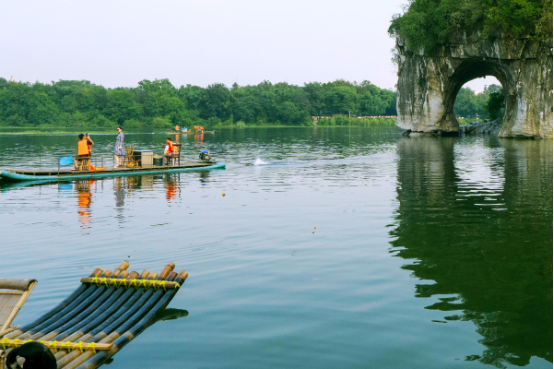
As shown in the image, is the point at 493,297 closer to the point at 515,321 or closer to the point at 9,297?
the point at 515,321

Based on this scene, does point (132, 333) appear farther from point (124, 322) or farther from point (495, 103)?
point (495, 103)

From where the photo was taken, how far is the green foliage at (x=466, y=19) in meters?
47.3

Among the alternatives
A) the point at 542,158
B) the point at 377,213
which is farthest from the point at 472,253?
the point at 542,158

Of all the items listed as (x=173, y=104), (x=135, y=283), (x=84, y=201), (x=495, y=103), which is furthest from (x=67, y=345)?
(x=173, y=104)

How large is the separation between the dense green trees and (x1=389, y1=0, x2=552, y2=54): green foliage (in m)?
71.3

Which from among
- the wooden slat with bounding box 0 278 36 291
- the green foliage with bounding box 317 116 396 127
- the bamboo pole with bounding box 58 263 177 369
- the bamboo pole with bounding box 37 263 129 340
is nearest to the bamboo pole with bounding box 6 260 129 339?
the bamboo pole with bounding box 37 263 129 340

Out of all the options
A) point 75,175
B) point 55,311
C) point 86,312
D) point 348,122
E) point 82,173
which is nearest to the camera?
point 86,312

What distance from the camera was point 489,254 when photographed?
1009 cm

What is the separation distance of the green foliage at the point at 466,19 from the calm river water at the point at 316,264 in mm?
33068

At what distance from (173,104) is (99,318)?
128145 millimetres

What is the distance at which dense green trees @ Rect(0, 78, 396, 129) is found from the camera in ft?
395

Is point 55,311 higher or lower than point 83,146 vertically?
lower

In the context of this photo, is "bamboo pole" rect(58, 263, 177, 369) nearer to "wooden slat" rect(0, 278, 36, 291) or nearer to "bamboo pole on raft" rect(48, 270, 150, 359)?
"bamboo pole on raft" rect(48, 270, 150, 359)

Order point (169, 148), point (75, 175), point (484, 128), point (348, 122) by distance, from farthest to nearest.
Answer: point (348, 122)
point (484, 128)
point (169, 148)
point (75, 175)
